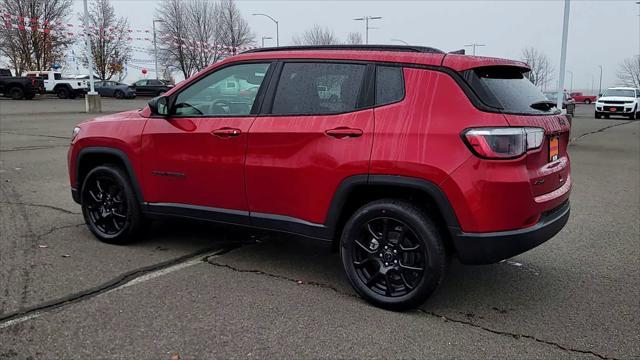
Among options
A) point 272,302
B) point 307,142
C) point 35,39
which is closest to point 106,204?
point 272,302

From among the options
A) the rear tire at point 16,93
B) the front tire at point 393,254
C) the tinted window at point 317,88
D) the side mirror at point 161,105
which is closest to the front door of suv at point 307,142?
the tinted window at point 317,88

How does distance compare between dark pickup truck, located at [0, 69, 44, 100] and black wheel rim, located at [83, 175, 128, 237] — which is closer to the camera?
black wheel rim, located at [83, 175, 128, 237]

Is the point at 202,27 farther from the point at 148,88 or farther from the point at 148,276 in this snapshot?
the point at 148,276

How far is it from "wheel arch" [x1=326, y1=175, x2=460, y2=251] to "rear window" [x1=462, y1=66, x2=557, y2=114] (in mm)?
688

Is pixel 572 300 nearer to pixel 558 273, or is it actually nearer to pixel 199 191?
pixel 558 273

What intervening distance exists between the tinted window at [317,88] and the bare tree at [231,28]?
50984mm

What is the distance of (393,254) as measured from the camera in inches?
143

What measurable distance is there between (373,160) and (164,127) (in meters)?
2.01

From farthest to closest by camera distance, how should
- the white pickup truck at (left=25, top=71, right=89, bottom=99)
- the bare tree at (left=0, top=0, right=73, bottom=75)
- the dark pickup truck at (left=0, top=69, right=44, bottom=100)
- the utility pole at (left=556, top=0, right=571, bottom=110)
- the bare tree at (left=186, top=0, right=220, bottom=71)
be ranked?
the bare tree at (left=186, top=0, right=220, bottom=71)
the bare tree at (left=0, top=0, right=73, bottom=75)
the white pickup truck at (left=25, top=71, right=89, bottom=99)
the dark pickup truck at (left=0, top=69, right=44, bottom=100)
the utility pole at (left=556, top=0, right=571, bottom=110)

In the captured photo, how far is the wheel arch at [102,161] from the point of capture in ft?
15.7

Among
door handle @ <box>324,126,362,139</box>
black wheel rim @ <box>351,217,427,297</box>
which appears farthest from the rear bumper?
door handle @ <box>324,126,362,139</box>

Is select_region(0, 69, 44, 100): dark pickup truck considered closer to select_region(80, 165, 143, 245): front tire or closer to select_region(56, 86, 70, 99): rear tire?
select_region(56, 86, 70, 99): rear tire

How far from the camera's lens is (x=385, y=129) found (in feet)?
11.6

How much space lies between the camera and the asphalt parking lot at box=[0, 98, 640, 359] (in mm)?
3113
